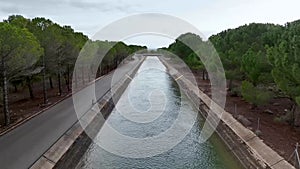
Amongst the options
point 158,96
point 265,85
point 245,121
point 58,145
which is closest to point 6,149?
point 58,145

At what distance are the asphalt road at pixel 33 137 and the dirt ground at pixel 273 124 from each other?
9.30 metres

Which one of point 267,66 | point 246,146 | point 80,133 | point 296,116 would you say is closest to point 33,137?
point 80,133

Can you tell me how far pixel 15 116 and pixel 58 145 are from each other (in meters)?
6.86

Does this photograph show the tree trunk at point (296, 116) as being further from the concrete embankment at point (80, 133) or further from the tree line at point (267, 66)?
the concrete embankment at point (80, 133)

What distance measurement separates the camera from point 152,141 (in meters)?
17.6

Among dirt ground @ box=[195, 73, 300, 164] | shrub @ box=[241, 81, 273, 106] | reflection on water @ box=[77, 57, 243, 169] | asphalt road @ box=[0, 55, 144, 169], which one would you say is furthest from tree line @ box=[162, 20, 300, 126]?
asphalt road @ box=[0, 55, 144, 169]

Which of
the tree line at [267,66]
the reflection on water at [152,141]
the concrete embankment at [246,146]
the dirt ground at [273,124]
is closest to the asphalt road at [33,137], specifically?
the reflection on water at [152,141]

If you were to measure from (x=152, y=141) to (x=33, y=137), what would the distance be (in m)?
6.07

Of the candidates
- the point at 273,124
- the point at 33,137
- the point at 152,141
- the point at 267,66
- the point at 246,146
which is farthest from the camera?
the point at 267,66

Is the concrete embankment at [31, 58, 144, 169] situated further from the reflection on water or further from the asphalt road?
the reflection on water

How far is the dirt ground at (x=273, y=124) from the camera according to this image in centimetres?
1439

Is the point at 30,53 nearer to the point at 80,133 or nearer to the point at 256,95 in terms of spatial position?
the point at 80,133

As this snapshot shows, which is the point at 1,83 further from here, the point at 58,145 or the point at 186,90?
the point at 186,90

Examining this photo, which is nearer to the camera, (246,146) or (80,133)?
(246,146)
